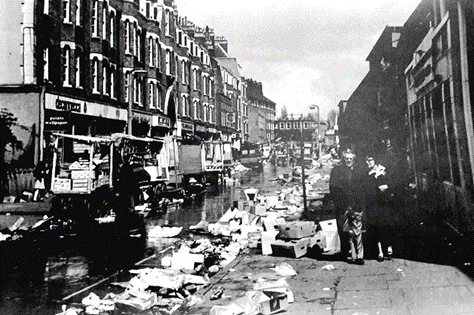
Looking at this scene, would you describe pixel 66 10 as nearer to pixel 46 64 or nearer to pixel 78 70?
pixel 78 70

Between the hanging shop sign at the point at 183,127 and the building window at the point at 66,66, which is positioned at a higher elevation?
the building window at the point at 66,66

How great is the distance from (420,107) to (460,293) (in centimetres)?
544

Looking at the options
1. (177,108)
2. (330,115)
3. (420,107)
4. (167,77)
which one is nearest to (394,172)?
(420,107)

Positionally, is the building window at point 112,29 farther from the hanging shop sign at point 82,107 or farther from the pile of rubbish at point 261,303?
the pile of rubbish at point 261,303

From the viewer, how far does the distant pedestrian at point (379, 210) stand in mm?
7309

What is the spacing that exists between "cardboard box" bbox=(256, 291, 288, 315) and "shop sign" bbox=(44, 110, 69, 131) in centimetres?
1779

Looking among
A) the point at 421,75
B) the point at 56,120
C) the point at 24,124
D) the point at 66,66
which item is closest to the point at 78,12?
the point at 66,66

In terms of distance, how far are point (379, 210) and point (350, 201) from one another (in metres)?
3.44

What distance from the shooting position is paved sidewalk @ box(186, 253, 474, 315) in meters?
4.93

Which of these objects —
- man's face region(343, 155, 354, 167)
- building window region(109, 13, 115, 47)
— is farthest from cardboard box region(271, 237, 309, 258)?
building window region(109, 13, 115, 47)

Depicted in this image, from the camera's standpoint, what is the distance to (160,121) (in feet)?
115

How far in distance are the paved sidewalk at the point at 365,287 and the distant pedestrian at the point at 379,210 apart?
769 mm

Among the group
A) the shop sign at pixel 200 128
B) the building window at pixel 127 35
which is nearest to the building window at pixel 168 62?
the building window at pixel 127 35

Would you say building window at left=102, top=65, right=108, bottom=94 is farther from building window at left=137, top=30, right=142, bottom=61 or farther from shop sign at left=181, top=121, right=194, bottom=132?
shop sign at left=181, top=121, right=194, bottom=132
